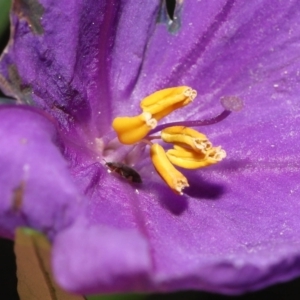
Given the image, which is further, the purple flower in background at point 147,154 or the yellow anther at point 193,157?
the yellow anther at point 193,157

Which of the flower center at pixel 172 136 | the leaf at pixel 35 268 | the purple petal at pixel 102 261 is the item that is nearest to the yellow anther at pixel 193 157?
the flower center at pixel 172 136

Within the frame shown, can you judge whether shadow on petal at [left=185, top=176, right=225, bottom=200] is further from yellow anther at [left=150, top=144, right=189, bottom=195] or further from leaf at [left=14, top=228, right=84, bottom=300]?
leaf at [left=14, top=228, right=84, bottom=300]

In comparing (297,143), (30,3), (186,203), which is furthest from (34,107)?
(297,143)

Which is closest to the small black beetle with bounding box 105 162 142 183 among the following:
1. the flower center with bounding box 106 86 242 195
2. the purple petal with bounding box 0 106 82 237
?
Result: the flower center with bounding box 106 86 242 195

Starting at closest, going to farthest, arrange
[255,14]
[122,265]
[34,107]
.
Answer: [122,265] → [34,107] → [255,14]

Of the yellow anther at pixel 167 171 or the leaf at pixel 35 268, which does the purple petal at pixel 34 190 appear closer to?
the leaf at pixel 35 268

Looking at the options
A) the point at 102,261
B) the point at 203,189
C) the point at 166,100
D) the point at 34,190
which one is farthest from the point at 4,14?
the point at 102,261

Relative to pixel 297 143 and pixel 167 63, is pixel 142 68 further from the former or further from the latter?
pixel 297 143
